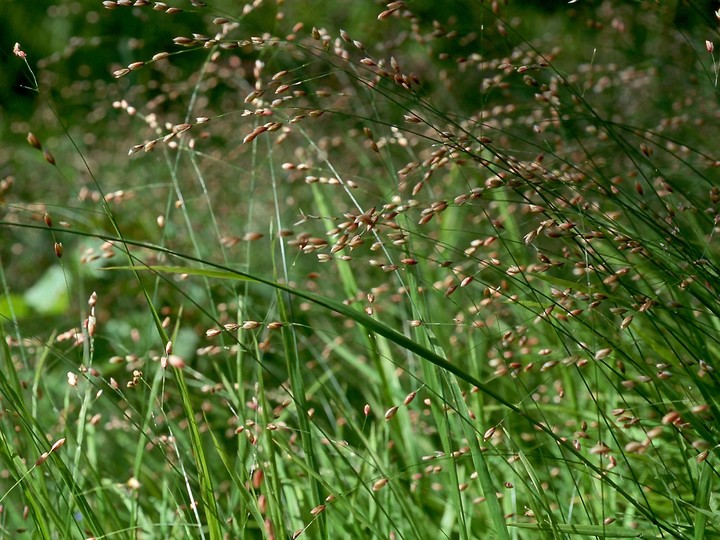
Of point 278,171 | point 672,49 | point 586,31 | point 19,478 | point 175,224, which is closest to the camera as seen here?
point 19,478

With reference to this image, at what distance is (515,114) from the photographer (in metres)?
3.89

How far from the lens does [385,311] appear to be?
107 inches

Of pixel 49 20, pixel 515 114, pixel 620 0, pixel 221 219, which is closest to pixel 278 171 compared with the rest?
pixel 221 219

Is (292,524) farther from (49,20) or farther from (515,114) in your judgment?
(49,20)

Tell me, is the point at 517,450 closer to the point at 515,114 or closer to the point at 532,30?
the point at 515,114

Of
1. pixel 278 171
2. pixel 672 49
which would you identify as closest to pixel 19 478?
pixel 278 171

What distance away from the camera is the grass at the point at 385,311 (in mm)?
1315

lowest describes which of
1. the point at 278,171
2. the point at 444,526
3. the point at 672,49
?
the point at 444,526

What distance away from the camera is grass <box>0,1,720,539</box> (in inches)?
51.8

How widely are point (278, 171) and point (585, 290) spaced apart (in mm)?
2539

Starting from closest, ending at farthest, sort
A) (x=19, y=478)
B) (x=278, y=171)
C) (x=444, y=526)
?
(x=19, y=478) → (x=444, y=526) → (x=278, y=171)

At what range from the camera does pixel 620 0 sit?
11.2 feet

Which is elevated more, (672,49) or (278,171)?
(672,49)

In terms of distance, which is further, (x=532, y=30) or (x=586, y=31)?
(x=532, y=30)
